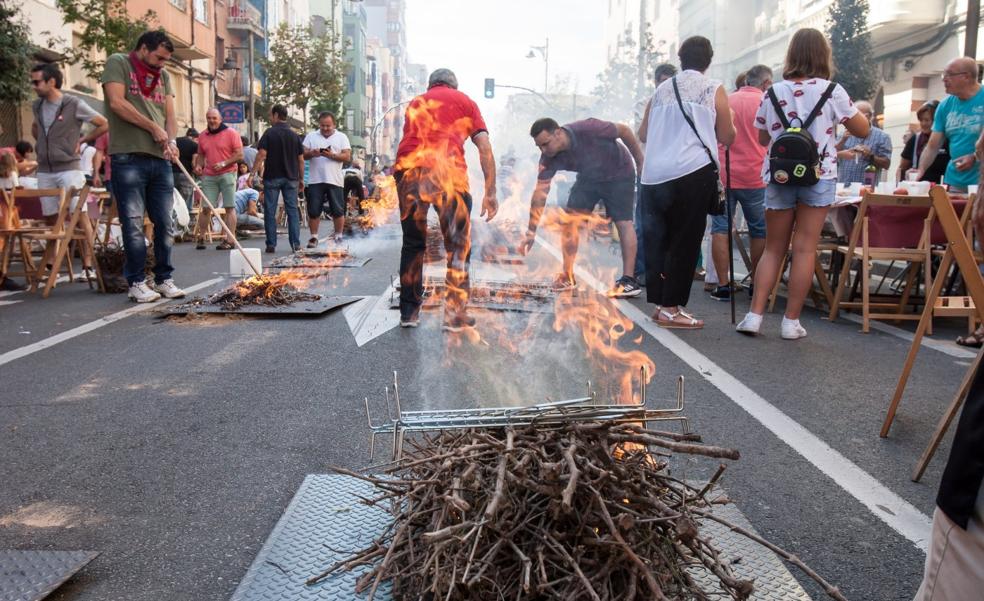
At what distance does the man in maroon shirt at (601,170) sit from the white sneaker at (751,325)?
1979mm

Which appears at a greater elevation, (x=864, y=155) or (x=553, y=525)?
(x=864, y=155)

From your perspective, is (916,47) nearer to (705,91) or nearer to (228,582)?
(705,91)

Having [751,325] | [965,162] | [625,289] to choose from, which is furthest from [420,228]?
[965,162]

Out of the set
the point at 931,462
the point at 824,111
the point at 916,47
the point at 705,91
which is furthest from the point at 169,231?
the point at 916,47

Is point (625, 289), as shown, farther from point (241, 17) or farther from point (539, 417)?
point (241, 17)

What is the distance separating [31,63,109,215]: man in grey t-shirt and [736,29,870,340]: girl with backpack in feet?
Result: 22.6

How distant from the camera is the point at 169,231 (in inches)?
323

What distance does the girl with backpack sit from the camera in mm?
6383

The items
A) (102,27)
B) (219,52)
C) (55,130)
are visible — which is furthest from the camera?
(219,52)

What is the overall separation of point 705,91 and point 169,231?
16.9 ft

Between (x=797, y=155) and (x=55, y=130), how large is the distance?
761 cm

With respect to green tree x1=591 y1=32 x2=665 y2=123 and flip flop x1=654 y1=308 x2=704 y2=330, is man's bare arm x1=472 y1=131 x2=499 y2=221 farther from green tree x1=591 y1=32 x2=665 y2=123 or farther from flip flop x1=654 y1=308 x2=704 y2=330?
green tree x1=591 y1=32 x2=665 y2=123

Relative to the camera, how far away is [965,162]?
8070 mm

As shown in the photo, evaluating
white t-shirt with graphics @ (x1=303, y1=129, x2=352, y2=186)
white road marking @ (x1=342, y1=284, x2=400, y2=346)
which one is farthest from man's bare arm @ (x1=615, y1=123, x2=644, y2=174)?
white t-shirt with graphics @ (x1=303, y1=129, x2=352, y2=186)
